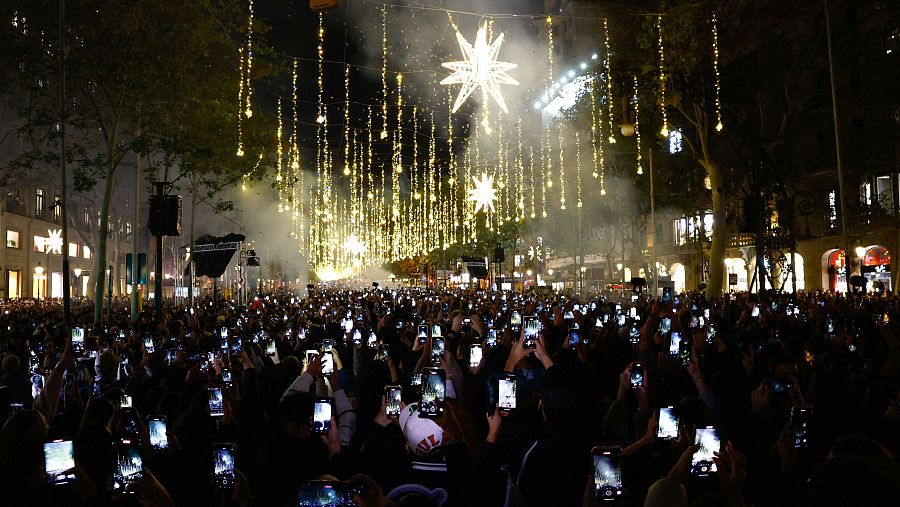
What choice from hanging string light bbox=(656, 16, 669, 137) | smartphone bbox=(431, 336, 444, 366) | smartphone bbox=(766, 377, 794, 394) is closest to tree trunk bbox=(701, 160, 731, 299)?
hanging string light bbox=(656, 16, 669, 137)

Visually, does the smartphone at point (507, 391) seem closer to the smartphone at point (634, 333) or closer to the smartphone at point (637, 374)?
the smartphone at point (637, 374)

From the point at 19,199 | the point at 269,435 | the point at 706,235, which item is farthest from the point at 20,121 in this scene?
the point at 706,235

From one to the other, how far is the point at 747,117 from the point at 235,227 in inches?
1842

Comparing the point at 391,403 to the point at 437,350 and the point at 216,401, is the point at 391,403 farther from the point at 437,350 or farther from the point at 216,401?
the point at 437,350

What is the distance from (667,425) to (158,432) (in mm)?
3609

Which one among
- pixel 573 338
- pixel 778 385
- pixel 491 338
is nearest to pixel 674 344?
pixel 573 338

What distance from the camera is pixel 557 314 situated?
1580cm

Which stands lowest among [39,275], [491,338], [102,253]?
[491,338]

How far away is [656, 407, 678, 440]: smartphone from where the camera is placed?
5664mm

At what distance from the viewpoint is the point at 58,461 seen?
466 centimetres

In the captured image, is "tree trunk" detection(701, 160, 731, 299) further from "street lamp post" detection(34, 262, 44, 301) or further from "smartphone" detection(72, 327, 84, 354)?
"street lamp post" detection(34, 262, 44, 301)

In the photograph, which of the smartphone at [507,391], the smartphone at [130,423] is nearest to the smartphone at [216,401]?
the smartphone at [130,423]

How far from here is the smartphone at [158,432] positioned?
596 centimetres

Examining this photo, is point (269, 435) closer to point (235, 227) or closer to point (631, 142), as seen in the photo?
point (631, 142)
